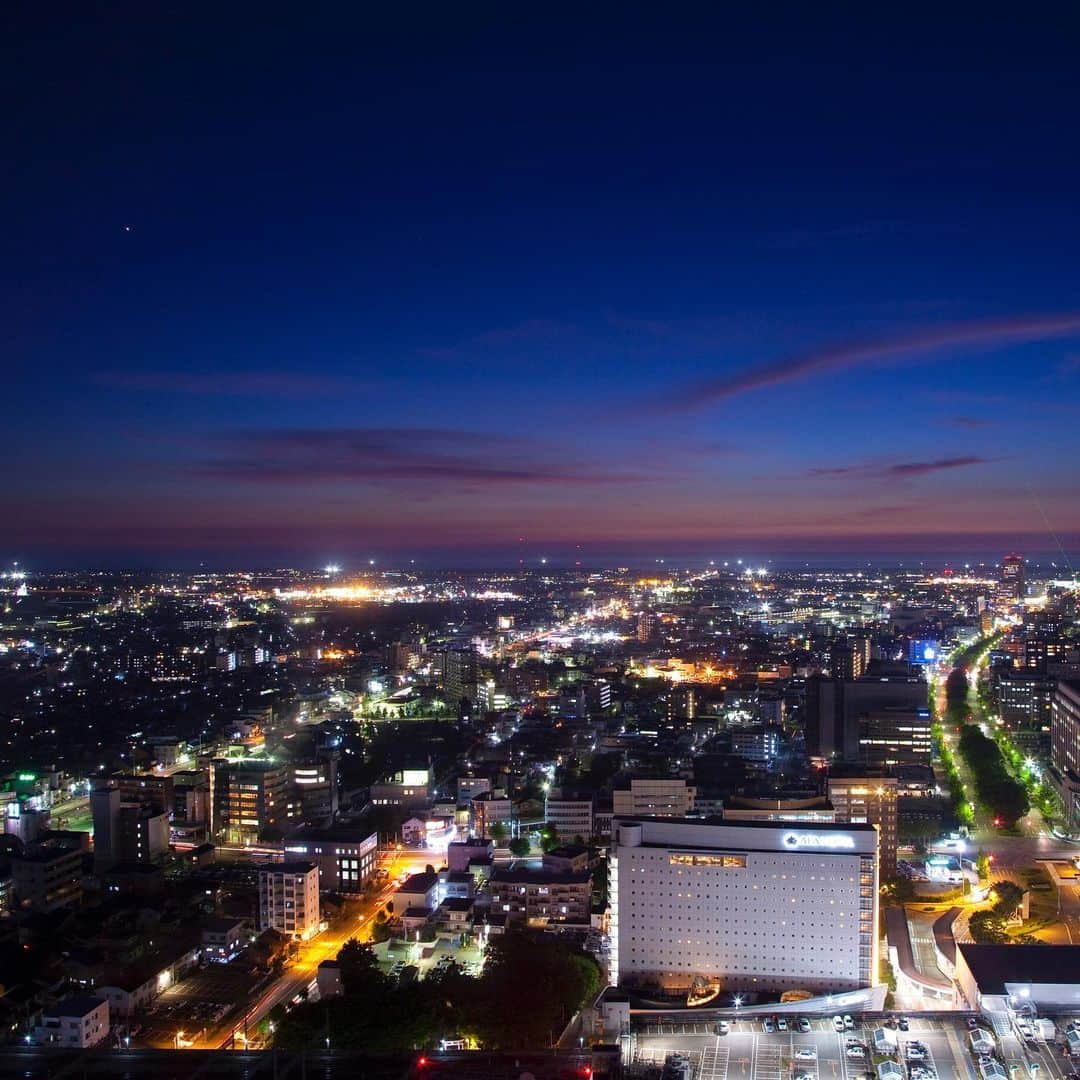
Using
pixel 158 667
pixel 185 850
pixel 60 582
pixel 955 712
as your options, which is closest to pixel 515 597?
pixel 60 582

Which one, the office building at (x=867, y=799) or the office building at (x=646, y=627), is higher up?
the office building at (x=646, y=627)

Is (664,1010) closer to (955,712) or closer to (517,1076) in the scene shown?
(517,1076)

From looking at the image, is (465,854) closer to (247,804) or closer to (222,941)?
(222,941)

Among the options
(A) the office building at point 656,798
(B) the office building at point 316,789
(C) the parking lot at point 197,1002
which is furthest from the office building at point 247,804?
(A) the office building at point 656,798

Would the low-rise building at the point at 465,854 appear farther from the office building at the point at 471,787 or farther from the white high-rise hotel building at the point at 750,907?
Answer: the white high-rise hotel building at the point at 750,907

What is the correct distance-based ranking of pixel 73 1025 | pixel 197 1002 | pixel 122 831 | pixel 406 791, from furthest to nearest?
pixel 406 791, pixel 122 831, pixel 197 1002, pixel 73 1025

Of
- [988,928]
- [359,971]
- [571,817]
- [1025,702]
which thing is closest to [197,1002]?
[359,971]
